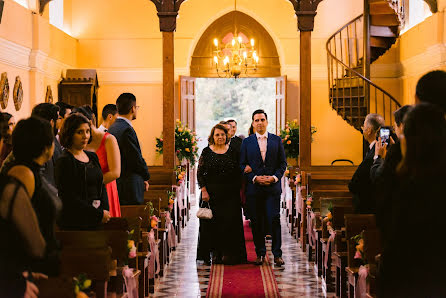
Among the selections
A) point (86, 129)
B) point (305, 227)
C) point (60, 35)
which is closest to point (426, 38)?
point (305, 227)

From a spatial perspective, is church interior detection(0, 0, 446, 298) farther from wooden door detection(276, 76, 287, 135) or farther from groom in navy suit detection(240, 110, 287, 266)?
groom in navy suit detection(240, 110, 287, 266)

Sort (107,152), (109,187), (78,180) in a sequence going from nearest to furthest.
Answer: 1. (78,180)
2. (107,152)
3. (109,187)

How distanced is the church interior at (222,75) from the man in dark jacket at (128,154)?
0.70 ft

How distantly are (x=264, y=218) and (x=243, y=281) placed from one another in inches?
44.0

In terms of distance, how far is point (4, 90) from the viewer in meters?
10.9

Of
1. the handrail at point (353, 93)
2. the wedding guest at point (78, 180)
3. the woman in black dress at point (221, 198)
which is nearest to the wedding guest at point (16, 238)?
the wedding guest at point (78, 180)

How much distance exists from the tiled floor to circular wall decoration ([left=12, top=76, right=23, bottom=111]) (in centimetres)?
410

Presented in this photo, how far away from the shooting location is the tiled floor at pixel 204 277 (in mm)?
7047

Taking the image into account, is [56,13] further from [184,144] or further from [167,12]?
[167,12]

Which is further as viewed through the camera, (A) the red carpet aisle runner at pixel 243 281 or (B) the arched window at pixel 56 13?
(B) the arched window at pixel 56 13

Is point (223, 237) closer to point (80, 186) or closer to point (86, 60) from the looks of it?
point (80, 186)

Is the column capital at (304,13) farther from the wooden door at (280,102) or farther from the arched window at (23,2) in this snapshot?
the wooden door at (280,102)

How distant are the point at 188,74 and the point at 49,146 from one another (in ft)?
43.3

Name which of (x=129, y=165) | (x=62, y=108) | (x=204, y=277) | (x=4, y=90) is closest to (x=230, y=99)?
(x=4, y=90)
